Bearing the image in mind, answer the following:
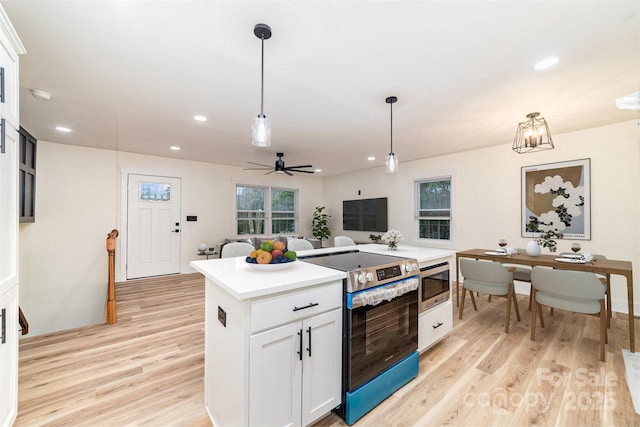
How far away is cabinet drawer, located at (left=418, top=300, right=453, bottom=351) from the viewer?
226cm

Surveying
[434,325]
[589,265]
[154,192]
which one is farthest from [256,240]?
[589,265]

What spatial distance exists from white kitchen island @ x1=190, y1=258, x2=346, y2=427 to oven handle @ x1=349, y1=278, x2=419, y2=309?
0.37ft

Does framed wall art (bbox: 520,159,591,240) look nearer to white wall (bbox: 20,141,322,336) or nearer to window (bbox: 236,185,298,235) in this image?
window (bbox: 236,185,298,235)

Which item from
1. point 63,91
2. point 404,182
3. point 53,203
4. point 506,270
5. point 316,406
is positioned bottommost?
point 316,406

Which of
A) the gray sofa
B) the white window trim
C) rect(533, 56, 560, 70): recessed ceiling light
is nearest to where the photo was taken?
rect(533, 56, 560, 70): recessed ceiling light

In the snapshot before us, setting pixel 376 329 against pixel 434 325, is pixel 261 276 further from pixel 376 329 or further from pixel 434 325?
pixel 434 325

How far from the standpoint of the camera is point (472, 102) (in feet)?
8.94

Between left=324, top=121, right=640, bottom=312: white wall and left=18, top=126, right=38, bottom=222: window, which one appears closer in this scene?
left=324, top=121, right=640, bottom=312: white wall

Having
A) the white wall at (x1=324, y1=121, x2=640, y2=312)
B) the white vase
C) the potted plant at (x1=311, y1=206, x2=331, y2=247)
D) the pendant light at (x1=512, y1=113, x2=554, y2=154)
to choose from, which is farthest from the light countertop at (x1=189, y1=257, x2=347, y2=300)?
the potted plant at (x1=311, y1=206, x2=331, y2=247)

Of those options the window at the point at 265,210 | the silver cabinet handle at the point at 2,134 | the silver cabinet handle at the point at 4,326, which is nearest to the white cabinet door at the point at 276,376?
the silver cabinet handle at the point at 4,326

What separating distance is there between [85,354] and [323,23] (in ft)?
11.0

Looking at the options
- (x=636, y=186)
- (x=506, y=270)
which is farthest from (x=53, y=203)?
(x=636, y=186)

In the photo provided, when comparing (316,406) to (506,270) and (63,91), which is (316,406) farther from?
(63,91)

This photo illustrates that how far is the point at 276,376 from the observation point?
4.47 ft
